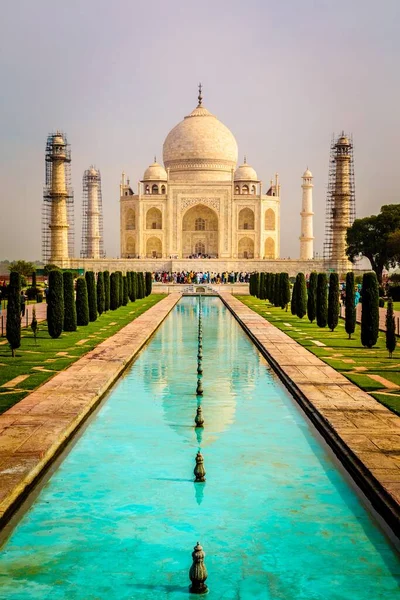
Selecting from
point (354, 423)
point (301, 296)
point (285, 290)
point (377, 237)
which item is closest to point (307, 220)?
point (377, 237)

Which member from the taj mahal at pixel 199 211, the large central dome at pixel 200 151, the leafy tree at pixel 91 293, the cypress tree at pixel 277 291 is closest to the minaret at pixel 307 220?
the taj mahal at pixel 199 211

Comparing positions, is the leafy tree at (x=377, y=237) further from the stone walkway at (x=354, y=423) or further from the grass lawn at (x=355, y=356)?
the stone walkway at (x=354, y=423)

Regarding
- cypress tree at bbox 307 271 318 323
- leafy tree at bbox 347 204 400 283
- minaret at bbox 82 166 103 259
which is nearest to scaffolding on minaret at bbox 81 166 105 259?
minaret at bbox 82 166 103 259

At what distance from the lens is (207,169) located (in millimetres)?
42344

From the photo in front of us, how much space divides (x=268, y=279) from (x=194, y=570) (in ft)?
64.1

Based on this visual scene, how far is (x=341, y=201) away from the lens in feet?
124

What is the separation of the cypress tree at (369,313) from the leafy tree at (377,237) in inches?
832

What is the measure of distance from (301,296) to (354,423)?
10746mm

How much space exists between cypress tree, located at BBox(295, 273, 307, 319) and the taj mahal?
20156 millimetres

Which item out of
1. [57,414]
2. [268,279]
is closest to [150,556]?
[57,414]

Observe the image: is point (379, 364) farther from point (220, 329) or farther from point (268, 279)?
point (268, 279)

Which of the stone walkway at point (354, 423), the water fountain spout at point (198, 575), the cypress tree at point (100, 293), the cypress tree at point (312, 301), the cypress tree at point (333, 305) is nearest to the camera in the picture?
the water fountain spout at point (198, 575)

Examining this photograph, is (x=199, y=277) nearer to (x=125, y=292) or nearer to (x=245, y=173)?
(x=245, y=173)

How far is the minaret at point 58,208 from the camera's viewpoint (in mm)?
36906
